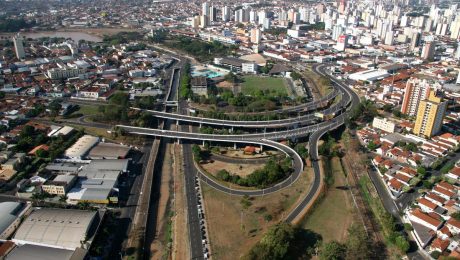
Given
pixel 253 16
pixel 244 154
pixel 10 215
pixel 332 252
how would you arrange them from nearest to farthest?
pixel 332 252
pixel 10 215
pixel 244 154
pixel 253 16

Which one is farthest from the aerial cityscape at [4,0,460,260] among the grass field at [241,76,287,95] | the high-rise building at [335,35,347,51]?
the high-rise building at [335,35,347,51]

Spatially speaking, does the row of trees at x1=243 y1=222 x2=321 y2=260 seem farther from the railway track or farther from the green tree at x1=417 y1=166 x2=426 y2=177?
the green tree at x1=417 y1=166 x2=426 y2=177

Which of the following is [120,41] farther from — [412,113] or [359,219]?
[359,219]

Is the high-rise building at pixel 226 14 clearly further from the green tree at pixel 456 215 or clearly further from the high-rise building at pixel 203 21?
the green tree at pixel 456 215

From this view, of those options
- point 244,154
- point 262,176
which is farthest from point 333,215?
point 244,154

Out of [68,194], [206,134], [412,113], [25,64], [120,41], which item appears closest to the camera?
[68,194]

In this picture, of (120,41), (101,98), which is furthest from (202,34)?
(101,98)

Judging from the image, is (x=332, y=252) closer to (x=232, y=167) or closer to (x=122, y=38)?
(x=232, y=167)
